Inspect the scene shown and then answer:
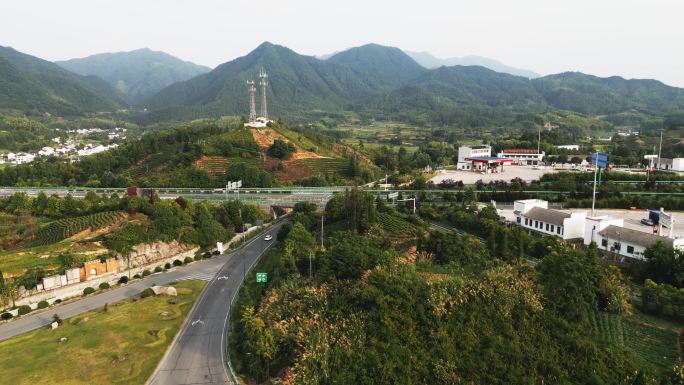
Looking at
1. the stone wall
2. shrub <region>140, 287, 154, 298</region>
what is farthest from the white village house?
shrub <region>140, 287, 154, 298</region>

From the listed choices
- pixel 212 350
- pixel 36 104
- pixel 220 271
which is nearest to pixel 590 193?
pixel 220 271

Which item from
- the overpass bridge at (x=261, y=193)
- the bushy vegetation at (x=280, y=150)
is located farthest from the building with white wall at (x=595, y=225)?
the bushy vegetation at (x=280, y=150)

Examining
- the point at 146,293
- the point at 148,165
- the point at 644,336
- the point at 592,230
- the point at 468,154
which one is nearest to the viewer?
the point at 644,336

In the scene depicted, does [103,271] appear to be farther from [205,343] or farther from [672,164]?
[672,164]

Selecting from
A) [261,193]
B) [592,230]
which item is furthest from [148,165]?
[592,230]

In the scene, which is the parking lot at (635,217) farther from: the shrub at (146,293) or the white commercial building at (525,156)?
the white commercial building at (525,156)

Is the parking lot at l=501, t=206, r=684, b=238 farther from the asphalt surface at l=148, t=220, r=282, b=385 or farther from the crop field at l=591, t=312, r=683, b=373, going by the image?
the asphalt surface at l=148, t=220, r=282, b=385

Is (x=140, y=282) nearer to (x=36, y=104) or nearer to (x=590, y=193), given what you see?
Result: (x=590, y=193)
